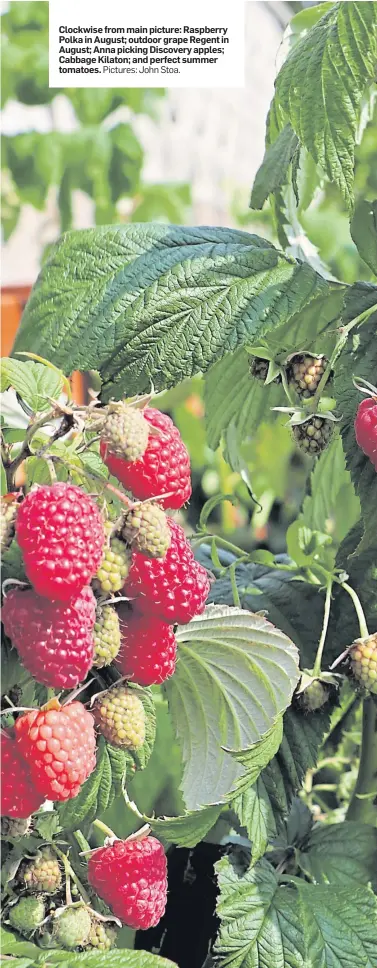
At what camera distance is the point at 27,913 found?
0.49 m

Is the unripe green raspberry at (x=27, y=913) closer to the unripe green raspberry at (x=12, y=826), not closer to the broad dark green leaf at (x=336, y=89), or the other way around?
the unripe green raspberry at (x=12, y=826)

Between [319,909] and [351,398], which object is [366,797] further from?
[351,398]

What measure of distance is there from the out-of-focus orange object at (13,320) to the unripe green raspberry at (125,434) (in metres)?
1.29

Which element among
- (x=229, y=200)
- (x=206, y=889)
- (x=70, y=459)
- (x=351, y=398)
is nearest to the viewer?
(x=70, y=459)

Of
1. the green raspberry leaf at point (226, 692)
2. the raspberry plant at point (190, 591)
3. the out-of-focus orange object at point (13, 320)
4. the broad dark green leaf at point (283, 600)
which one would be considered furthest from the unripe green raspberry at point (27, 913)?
the out-of-focus orange object at point (13, 320)

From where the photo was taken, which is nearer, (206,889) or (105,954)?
(105,954)

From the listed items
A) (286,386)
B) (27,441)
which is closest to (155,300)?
(286,386)

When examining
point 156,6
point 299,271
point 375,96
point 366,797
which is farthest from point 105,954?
point 375,96

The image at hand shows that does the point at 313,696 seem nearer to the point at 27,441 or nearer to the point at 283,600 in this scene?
the point at 283,600

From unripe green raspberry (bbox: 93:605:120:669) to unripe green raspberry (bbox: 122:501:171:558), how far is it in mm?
29

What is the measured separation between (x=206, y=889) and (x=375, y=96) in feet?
1.81

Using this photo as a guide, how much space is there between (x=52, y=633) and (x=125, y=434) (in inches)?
3.1

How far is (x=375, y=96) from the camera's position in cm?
80

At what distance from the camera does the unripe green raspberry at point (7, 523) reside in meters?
0.42
